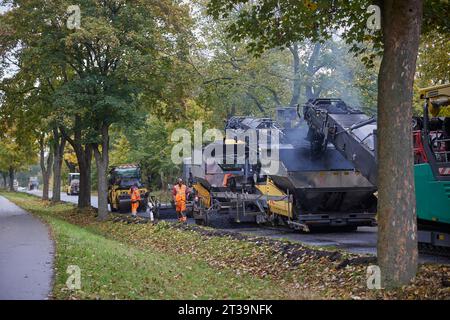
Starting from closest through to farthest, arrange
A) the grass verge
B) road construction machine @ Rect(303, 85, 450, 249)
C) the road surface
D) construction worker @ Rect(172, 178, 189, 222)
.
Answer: the grass verge → road construction machine @ Rect(303, 85, 450, 249) → the road surface → construction worker @ Rect(172, 178, 189, 222)

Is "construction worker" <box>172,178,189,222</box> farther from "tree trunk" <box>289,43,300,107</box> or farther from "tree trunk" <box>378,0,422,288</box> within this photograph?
"tree trunk" <box>378,0,422,288</box>

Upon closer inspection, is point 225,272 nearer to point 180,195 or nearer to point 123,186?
point 180,195

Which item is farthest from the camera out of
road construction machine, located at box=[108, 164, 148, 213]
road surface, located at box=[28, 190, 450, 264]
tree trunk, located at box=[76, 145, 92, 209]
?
road construction machine, located at box=[108, 164, 148, 213]

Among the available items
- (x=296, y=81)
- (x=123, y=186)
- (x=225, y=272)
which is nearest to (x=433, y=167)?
(x=225, y=272)

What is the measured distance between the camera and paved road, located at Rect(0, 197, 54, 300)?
8.54 m

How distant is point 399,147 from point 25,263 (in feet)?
23.9

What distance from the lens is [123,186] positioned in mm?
33875

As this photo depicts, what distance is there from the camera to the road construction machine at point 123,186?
32.8 meters

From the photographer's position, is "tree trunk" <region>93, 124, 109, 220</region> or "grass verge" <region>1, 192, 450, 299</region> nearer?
"grass verge" <region>1, 192, 450, 299</region>

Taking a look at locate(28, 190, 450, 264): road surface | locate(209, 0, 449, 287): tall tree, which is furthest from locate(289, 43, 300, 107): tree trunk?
locate(209, 0, 449, 287): tall tree

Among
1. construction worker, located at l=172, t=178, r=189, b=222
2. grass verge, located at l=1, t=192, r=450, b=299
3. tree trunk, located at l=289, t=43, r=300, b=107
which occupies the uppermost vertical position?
tree trunk, located at l=289, t=43, r=300, b=107

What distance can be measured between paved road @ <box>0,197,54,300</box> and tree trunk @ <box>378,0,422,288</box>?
16.8 ft

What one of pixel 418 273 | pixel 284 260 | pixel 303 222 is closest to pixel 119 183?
pixel 303 222
